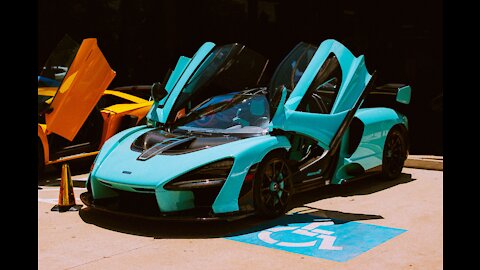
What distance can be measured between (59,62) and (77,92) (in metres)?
0.48

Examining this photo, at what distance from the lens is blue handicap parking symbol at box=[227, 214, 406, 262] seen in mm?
5598

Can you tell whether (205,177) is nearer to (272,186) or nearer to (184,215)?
(184,215)

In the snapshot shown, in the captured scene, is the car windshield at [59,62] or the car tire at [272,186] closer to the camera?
the car tire at [272,186]

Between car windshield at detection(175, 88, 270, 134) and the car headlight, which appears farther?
car windshield at detection(175, 88, 270, 134)

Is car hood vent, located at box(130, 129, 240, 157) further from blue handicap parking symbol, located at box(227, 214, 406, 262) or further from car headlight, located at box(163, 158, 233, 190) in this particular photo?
blue handicap parking symbol, located at box(227, 214, 406, 262)

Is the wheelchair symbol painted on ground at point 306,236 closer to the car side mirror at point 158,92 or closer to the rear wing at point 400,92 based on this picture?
the car side mirror at point 158,92

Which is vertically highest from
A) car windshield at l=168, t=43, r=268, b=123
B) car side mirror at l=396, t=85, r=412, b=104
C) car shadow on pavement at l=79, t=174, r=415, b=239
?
car windshield at l=168, t=43, r=268, b=123

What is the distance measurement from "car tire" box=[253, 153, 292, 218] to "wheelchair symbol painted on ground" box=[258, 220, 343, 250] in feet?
0.96

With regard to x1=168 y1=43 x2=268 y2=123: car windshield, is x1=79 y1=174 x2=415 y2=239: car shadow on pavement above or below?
below

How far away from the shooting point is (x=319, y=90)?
297 inches

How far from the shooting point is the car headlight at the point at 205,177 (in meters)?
6.02

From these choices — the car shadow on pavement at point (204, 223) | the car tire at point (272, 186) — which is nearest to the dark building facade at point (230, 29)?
the car shadow on pavement at point (204, 223)

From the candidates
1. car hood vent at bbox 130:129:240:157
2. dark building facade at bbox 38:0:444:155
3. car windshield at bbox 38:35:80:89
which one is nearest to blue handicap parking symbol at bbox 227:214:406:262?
car hood vent at bbox 130:129:240:157
